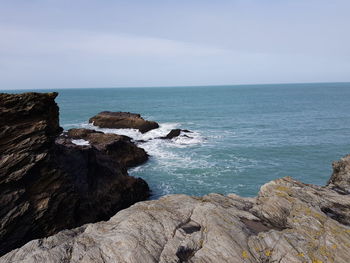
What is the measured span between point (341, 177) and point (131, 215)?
67.0 ft

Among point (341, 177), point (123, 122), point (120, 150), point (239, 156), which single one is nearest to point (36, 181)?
point (120, 150)

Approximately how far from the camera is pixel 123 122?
76.3m

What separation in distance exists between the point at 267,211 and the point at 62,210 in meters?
18.0

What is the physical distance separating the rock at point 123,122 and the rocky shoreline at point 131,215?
145ft

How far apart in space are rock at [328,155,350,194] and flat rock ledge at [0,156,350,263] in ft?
19.9

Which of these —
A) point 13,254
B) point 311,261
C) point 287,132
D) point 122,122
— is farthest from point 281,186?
point 122,122

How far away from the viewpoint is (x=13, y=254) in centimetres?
1146

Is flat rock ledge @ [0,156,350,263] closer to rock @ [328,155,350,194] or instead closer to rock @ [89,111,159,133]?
rock @ [328,155,350,194]

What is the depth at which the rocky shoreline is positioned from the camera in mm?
11250

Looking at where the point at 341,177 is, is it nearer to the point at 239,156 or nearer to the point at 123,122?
the point at 239,156

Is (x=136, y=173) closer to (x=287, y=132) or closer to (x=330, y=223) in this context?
(x=330, y=223)

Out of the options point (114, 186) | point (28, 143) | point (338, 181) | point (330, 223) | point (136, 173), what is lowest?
point (136, 173)

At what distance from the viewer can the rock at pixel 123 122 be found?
242 ft

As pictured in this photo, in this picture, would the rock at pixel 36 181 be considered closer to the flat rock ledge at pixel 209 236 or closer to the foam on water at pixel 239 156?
the flat rock ledge at pixel 209 236
